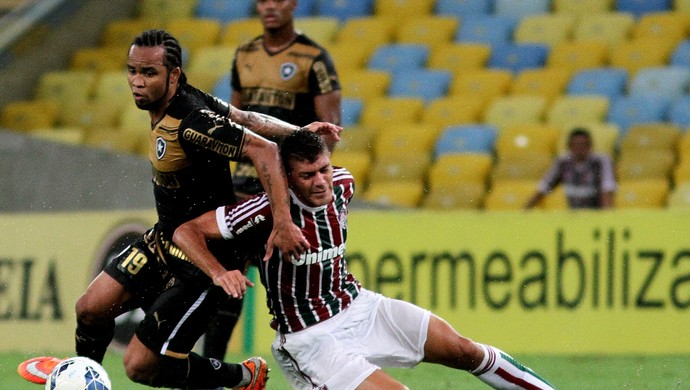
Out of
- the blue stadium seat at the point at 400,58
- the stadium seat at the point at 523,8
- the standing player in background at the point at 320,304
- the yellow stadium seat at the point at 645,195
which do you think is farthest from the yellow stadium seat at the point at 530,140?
the standing player in background at the point at 320,304

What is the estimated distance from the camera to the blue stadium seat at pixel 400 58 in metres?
14.6

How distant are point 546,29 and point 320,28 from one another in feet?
8.39

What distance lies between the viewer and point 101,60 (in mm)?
15781

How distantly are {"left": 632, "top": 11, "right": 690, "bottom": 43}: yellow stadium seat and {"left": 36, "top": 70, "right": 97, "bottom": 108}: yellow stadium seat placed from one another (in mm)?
6010

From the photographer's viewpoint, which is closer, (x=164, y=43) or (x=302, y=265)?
(x=302, y=265)

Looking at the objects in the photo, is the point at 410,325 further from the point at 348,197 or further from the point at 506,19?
the point at 506,19

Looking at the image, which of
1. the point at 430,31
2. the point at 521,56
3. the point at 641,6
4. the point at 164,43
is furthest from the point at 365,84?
the point at 164,43

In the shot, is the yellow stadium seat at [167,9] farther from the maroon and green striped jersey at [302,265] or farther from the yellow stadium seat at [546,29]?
the maroon and green striped jersey at [302,265]

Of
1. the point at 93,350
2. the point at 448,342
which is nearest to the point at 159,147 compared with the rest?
the point at 93,350

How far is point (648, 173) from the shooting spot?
1204cm

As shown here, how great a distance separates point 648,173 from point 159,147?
6.82 metres

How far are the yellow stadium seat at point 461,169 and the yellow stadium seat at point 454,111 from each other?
746 millimetres

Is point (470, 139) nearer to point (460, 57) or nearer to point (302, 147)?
point (460, 57)

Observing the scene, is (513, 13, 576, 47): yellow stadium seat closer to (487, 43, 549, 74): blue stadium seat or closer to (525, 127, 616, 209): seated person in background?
(487, 43, 549, 74): blue stadium seat
